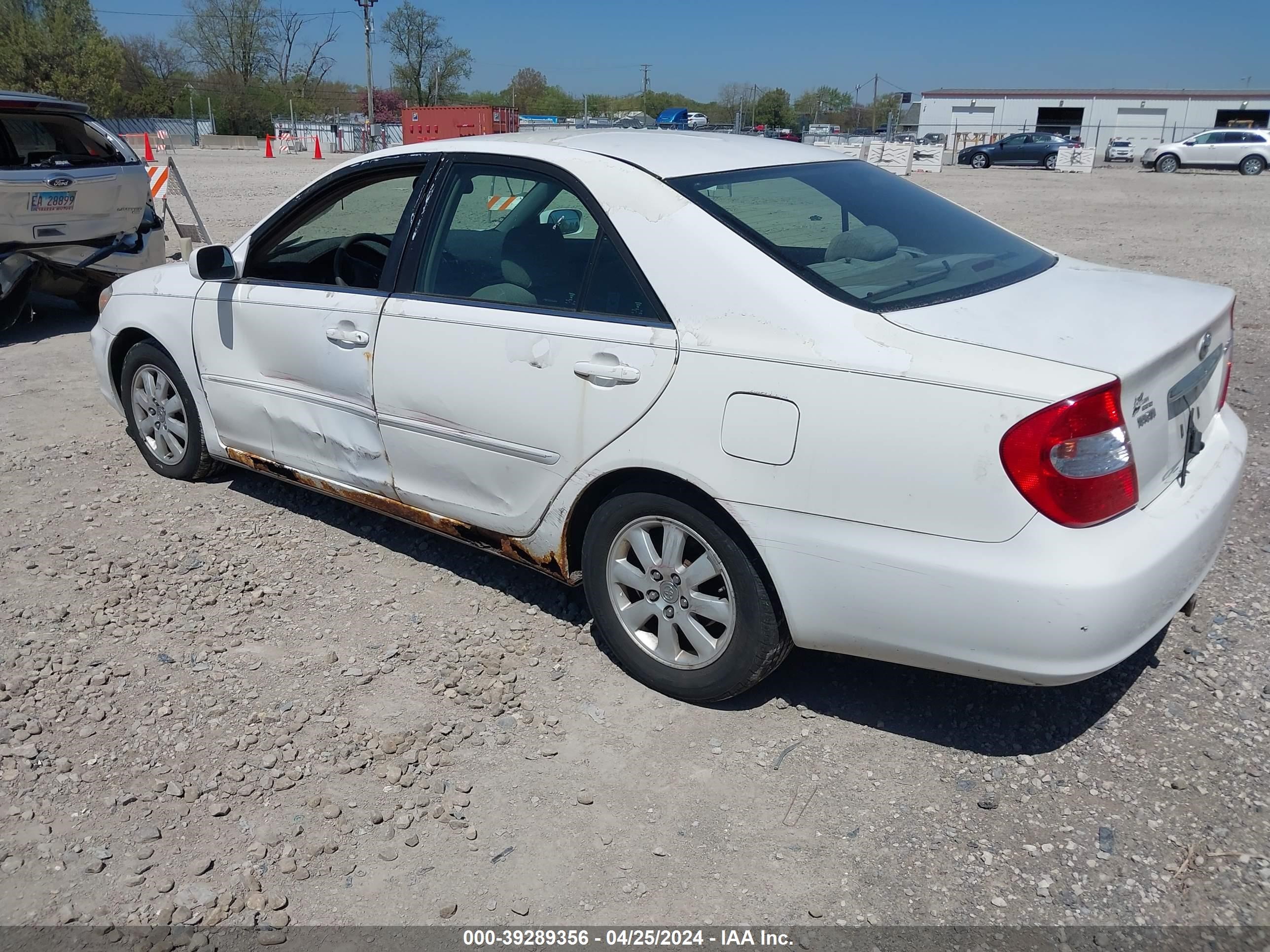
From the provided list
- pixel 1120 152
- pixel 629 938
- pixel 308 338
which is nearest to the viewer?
pixel 629 938

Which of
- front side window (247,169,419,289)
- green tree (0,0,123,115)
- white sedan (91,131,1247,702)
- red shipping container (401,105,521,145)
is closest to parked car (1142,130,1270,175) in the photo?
red shipping container (401,105,521,145)

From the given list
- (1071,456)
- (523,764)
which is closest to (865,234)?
(1071,456)

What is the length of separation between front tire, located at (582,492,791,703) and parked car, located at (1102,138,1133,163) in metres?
48.4

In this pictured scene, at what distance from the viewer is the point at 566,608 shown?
4043 mm

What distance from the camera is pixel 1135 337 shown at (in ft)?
9.21

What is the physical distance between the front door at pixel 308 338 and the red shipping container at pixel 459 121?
30.1 m

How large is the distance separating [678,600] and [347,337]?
170 cm

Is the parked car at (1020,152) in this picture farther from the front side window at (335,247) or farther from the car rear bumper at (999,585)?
the car rear bumper at (999,585)

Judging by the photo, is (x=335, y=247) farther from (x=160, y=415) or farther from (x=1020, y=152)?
(x=1020, y=152)

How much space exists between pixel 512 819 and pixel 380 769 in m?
0.48

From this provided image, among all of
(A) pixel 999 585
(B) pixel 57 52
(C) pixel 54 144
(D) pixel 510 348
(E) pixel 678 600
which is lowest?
(E) pixel 678 600

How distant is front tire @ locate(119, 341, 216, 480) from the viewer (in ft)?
16.3

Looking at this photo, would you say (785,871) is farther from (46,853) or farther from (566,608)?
(46,853)

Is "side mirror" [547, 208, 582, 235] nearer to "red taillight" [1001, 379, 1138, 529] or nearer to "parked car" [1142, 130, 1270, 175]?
"red taillight" [1001, 379, 1138, 529]
